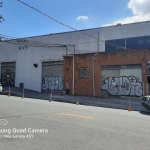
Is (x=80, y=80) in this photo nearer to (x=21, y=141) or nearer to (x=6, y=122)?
(x=6, y=122)

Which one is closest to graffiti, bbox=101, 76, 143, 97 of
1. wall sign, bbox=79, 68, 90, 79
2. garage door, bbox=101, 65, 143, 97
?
garage door, bbox=101, 65, 143, 97

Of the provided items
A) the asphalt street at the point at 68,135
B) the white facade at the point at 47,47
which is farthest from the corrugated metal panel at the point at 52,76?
the asphalt street at the point at 68,135

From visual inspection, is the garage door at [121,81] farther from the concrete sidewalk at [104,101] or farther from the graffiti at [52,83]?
the graffiti at [52,83]

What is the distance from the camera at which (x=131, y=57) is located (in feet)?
67.1

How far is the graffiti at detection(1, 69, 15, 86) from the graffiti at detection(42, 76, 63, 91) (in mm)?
6299

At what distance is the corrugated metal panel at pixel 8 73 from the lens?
31.2 m

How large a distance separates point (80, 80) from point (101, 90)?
109 inches

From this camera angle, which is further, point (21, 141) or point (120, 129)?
point (120, 129)

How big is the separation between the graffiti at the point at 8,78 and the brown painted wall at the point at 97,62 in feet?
36.6

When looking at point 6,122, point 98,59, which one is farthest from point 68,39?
point 6,122

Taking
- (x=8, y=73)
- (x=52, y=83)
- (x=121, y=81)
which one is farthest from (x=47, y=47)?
(x=121, y=81)

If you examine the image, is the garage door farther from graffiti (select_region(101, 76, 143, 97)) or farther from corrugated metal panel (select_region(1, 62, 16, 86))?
corrugated metal panel (select_region(1, 62, 16, 86))

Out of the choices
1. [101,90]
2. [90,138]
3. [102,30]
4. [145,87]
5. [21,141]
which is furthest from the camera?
[102,30]

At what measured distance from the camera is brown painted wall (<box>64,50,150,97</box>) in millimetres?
20000
